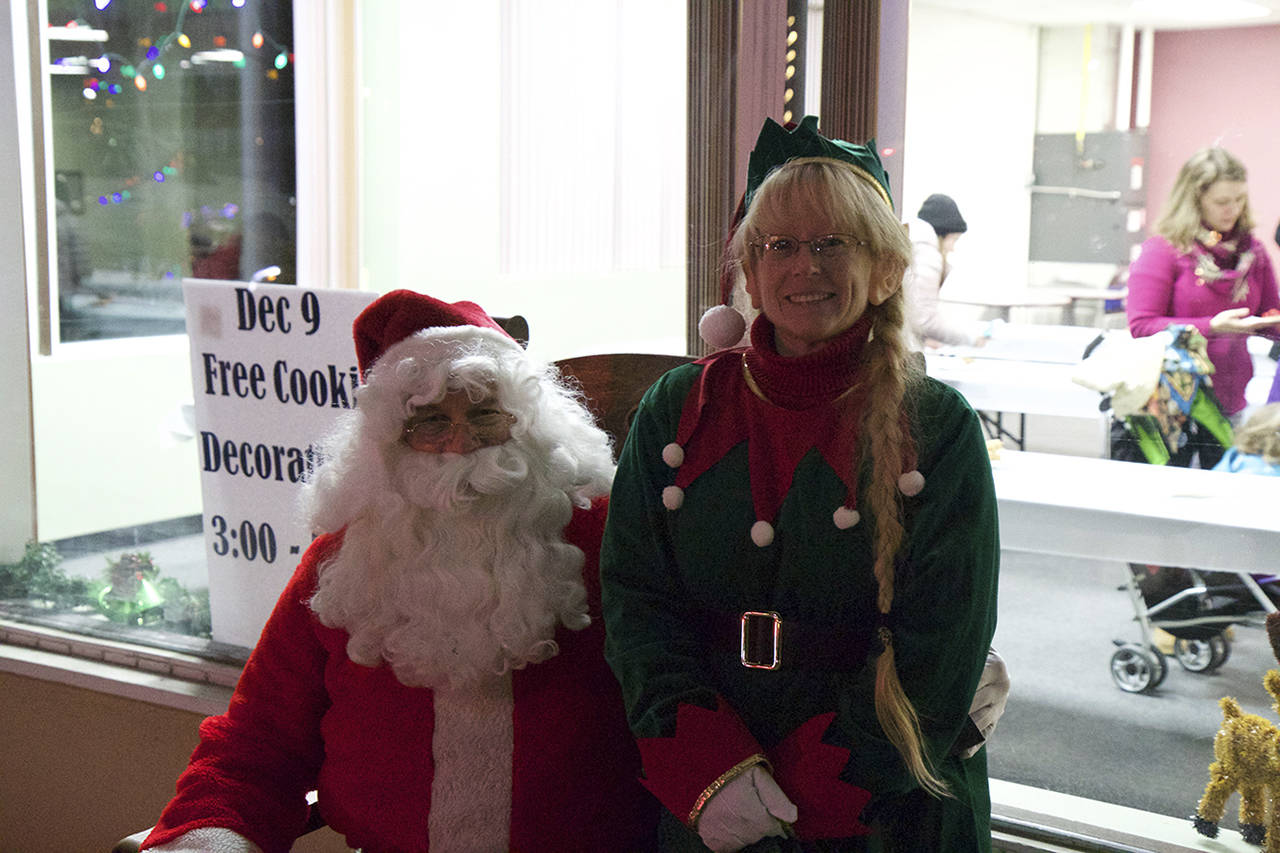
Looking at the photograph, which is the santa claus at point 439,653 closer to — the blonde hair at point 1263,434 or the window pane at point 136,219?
the blonde hair at point 1263,434

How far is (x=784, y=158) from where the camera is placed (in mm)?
1503

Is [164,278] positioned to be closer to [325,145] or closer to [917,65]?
[325,145]

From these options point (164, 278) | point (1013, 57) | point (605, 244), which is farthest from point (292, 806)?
point (164, 278)

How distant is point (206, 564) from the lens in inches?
121

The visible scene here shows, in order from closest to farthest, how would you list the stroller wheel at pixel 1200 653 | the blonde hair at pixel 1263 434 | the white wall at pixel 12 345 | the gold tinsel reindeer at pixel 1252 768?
the gold tinsel reindeer at pixel 1252 768, the blonde hair at pixel 1263 434, the stroller wheel at pixel 1200 653, the white wall at pixel 12 345

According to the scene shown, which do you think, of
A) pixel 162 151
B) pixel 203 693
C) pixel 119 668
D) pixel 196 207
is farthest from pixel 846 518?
pixel 162 151

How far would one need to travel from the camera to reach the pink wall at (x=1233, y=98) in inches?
79.7

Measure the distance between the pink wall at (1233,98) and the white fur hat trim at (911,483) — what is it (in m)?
1.05

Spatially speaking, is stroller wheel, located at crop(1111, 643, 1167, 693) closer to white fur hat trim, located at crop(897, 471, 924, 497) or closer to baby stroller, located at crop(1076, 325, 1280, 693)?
baby stroller, located at crop(1076, 325, 1280, 693)

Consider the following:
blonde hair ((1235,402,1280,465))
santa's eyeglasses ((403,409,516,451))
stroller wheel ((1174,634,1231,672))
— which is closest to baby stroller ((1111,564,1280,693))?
stroller wheel ((1174,634,1231,672))

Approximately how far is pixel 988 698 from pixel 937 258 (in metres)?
1.03

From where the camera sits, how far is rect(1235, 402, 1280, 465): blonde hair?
82.0 inches

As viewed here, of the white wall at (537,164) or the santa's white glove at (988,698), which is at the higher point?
the white wall at (537,164)

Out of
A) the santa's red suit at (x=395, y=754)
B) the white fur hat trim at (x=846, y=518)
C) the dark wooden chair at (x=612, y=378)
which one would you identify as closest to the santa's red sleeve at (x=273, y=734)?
the santa's red suit at (x=395, y=754)
